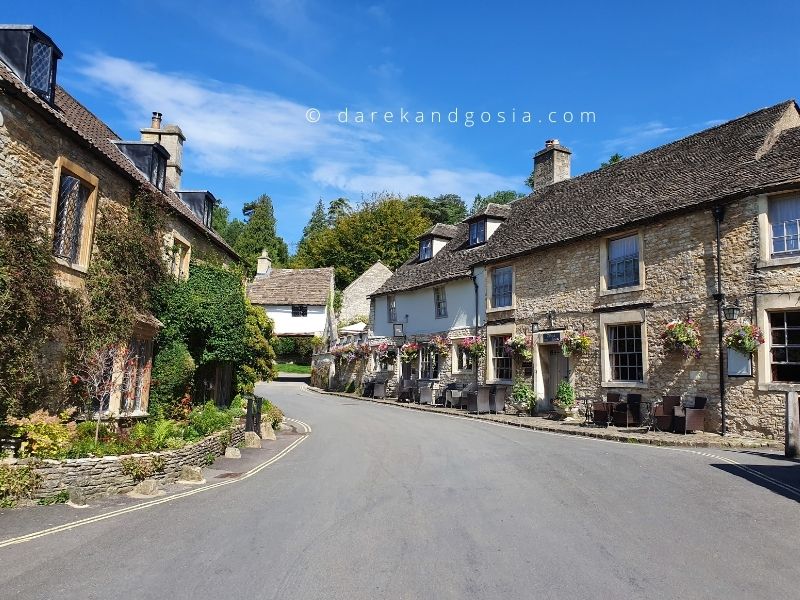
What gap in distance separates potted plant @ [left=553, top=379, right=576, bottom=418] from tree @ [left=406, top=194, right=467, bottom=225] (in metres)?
51.0

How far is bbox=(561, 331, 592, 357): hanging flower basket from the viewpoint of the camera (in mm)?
19172

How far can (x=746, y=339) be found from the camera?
569 inches

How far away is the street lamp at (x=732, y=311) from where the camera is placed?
48.9 feet

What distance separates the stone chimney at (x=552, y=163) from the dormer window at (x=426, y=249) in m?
6.70

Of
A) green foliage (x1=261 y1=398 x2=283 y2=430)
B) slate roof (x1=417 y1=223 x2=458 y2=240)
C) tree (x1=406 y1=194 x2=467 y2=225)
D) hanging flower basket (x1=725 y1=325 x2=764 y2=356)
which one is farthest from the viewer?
tree (x1=406 y1=194 x2=467 y2=225)

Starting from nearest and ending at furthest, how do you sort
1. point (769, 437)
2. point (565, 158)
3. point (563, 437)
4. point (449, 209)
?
point (769, 437) < point (563, 437) < point (565, 158) < point (449, 209)

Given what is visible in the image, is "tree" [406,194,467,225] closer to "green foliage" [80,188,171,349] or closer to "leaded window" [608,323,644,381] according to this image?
"leaded window" [608,323,644,381]

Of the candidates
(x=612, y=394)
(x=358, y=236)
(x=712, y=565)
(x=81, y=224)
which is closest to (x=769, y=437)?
(x=612, y=394)

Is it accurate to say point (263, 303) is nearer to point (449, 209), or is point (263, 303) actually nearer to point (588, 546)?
point (449, 209)

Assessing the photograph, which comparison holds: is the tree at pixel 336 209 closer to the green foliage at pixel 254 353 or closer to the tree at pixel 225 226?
the tree at pixel 225 226

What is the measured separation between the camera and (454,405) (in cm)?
2527

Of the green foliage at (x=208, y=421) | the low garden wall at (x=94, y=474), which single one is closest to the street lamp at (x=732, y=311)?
the green foliage at (x=208, y=421)

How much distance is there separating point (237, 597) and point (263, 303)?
44136 mm

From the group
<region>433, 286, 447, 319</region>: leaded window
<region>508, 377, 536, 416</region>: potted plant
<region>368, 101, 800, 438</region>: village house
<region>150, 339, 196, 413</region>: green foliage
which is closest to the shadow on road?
<region>368, 101, 800, 438</region>: village house
